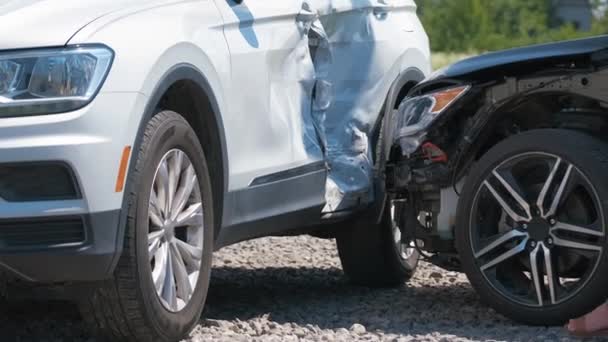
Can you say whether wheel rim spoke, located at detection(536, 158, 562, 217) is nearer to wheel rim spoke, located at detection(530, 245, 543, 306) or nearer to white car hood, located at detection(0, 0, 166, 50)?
wheel rim spoke, located at detection(530, 245, 543, 306)

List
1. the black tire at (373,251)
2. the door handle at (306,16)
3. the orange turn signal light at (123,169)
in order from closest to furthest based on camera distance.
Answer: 1. the orange turn signal light at (123,169)
2. the door handle at (306,16)
3. the black tire at (373,251)

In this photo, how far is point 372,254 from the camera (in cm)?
729

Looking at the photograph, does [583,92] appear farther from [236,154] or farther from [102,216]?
[102,216]

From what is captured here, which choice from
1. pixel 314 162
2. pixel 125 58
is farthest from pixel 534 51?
pixel 125 58

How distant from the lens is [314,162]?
21.6 ft

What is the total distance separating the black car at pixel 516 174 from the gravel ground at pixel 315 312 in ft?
0.73

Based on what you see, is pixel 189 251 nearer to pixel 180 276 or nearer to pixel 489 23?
pixel 180 276

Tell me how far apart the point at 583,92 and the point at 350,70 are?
1487mm

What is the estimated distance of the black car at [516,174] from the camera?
581cm

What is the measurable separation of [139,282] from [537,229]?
5.49ft

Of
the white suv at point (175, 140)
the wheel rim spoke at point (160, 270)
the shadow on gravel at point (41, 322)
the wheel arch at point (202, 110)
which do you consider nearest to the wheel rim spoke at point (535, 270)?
the white suv at point (175, 140)

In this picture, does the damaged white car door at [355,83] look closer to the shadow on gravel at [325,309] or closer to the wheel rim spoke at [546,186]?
the shadow on gravel at [325,309]

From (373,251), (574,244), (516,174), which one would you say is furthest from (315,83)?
(574,244)

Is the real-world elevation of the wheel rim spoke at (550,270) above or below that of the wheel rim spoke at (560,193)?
below
